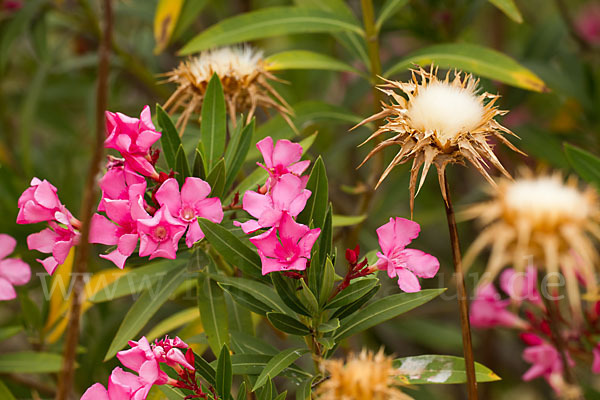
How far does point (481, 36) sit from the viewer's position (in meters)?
2.43

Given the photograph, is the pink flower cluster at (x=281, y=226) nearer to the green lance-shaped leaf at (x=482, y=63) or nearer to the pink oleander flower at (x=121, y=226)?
the pink oleander flower at (x=121, y=226)

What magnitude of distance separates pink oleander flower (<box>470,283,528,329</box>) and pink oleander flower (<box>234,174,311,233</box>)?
1.64ft

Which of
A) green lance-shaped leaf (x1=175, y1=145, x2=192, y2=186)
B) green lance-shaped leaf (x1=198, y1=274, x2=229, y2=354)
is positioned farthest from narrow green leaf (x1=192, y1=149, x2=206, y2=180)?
green lance-shaped leaf (x1=198, y1=274, x2=229, y2=354)

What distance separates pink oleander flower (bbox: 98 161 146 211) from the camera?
692 millimetres

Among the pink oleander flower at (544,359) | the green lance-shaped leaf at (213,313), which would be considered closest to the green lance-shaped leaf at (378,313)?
the green lance-shaped leaf at (213,313)

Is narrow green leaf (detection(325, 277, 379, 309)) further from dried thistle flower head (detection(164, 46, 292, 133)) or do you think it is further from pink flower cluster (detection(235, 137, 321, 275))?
dried thistle flower head (detection(164, 46, 292, 133))

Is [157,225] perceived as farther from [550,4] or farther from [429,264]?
[550,4]

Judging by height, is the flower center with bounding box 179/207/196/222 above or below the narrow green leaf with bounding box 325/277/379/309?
above

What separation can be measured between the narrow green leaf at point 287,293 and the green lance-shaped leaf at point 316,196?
0.07 meters

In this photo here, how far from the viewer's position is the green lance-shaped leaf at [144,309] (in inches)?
30.6

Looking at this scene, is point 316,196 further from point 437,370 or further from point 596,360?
point 596,360

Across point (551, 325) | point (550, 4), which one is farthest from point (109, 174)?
point (550, 4)

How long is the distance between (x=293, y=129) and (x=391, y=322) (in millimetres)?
889

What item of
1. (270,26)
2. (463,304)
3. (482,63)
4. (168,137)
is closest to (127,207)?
(168,137)
